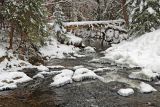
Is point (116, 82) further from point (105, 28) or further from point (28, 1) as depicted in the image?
point (105, 28)

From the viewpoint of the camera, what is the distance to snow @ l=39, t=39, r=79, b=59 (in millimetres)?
25014

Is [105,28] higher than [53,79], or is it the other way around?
[105,28]

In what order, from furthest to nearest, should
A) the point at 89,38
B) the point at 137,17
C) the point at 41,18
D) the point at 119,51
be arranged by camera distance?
the point at 89,38 → the point at 137,17 → the point at 119,51 → the point at 41,18

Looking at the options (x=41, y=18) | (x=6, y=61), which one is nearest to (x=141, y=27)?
(x=41, y=18)

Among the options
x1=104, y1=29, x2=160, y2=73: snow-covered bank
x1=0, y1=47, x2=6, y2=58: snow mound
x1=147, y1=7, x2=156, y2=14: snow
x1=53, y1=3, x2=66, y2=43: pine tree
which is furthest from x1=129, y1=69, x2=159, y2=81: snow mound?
x1=53, y1=3, x2=66, y2=43: pine tree

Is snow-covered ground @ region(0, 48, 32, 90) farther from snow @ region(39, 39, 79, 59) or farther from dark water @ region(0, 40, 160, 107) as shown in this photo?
snow @ region(39, 39, 79, 59)

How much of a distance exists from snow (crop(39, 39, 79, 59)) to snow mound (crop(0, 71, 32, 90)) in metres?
7.63

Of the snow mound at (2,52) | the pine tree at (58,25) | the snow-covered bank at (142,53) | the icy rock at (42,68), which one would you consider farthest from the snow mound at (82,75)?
the pine tree at (58,25)

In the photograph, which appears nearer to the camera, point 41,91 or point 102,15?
point 41,91

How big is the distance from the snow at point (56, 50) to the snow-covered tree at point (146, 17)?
18.9 ft

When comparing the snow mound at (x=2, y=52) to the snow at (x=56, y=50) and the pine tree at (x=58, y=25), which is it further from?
the pine tree at (x=58, y=25)

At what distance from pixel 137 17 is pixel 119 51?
3.64 m

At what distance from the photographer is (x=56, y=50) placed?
2661cm

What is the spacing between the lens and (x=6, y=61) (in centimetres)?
1966
